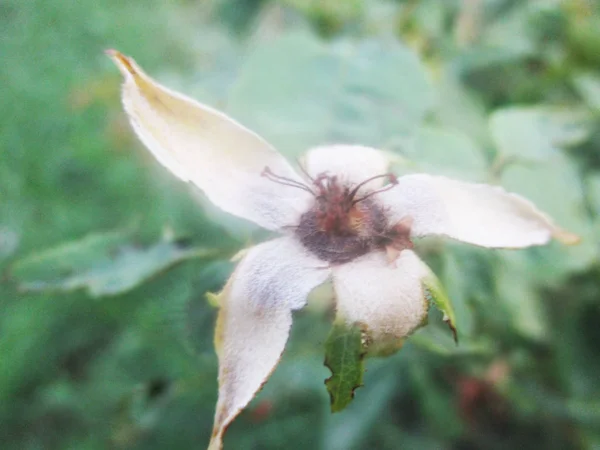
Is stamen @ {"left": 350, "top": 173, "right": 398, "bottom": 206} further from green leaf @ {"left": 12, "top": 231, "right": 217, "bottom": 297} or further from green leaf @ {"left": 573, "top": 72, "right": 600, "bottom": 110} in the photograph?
green leaf @ {"left": 573, "top": 72, "right": 600, "bottom": 110}

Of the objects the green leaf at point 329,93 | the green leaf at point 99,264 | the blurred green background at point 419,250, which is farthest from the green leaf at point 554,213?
the green leaf at point 99,264

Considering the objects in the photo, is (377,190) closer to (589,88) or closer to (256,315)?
(256,315)

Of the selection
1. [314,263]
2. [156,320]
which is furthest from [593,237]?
[156,320]

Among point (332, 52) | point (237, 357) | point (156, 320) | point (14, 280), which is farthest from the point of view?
point (332, 52)

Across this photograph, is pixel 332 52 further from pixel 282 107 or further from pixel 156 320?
pixel 156 320

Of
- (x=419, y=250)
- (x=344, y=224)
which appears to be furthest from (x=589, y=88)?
(x=344, y=224)

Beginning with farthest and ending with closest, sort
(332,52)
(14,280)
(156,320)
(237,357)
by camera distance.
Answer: (332,52), (156,320), (14,280), (237,357)

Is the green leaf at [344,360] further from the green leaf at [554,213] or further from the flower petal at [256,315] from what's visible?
the green leaf at [554,213]

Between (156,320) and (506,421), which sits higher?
(156,320)
